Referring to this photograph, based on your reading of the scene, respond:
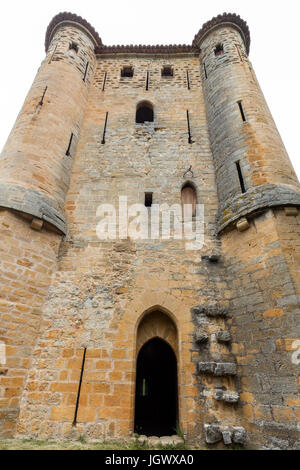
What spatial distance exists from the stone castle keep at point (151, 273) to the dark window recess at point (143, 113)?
826 millimetres

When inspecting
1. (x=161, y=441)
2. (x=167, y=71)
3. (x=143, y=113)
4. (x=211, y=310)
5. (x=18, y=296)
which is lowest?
(x=161, y=441)

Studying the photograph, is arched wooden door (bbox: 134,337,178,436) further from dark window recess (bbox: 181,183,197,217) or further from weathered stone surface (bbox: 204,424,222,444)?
dark window recess (bbox: 181,183,197,217)

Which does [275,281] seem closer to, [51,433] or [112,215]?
[112,215]

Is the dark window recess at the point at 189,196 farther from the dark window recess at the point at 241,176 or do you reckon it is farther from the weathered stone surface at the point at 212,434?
the weathered stone surface at the point at 212,434

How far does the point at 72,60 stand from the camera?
8547 millimetres

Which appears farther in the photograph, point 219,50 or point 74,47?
point 74,47

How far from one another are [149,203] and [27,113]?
13.9 feet

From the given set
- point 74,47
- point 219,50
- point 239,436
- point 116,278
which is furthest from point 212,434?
point 74,47

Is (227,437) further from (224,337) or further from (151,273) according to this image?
(151,273)

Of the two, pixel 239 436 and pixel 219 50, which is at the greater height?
pixel 219 50

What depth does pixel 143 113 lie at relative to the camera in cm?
948

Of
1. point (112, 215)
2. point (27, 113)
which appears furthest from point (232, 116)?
point (27, 113)

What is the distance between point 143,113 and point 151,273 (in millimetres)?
6846

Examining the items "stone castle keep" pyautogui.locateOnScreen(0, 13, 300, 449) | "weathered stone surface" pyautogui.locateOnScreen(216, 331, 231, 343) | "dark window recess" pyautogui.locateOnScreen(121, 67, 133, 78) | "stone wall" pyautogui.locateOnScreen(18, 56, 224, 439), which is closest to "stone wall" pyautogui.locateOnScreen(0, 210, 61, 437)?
"stone castle keep" pyautogui.locateOnScreen(0, 13, 300, 449)
